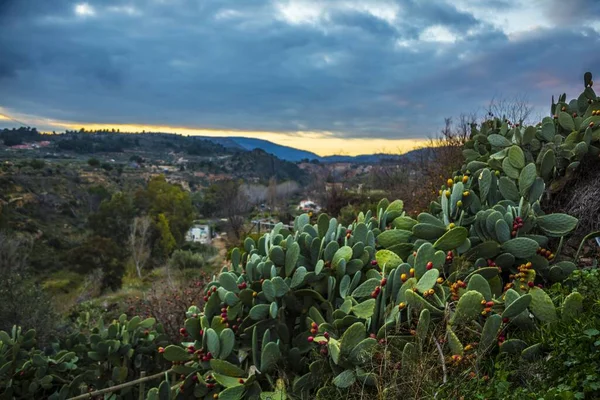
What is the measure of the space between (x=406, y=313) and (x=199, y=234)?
1310 inches

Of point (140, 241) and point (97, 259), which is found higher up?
point (140, 241)

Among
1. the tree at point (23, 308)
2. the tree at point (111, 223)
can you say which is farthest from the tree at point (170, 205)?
the tree at point (23, 308)

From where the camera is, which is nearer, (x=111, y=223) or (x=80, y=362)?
(x=80, y=362)

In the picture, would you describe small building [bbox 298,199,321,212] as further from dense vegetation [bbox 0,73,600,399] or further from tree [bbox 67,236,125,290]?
dense vegetation [bbox 0,73,600,399]

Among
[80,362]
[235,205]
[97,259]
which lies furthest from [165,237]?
[80,362]

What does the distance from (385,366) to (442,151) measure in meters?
9.51

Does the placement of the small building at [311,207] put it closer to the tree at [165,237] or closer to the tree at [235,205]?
the tree at [235,205]

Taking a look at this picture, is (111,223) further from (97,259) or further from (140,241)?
(97,259)

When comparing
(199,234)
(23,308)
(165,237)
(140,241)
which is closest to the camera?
(23,308)

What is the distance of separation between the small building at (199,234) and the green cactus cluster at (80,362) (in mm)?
27921

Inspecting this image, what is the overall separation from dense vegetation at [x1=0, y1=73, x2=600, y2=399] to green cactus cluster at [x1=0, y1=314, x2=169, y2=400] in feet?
0.05

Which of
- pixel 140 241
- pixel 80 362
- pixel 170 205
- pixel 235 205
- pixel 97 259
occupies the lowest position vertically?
pixel 97 259

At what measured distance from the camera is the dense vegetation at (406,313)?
6.10ft

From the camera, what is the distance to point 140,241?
29016 mm
